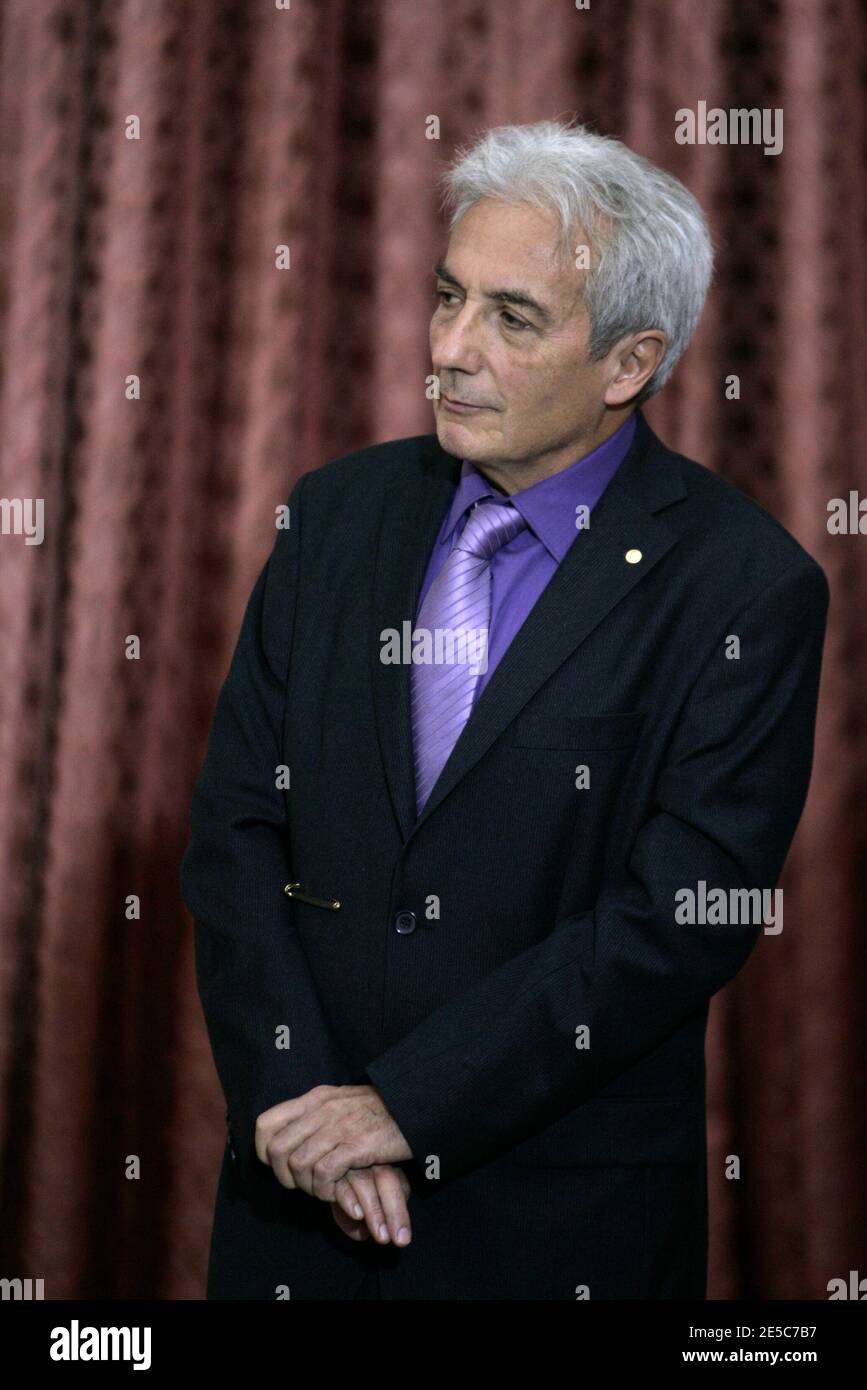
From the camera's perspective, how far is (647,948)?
136 centimetres

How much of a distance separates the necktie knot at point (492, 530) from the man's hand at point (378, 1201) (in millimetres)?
555

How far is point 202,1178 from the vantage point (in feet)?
7.39

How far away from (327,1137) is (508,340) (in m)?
0.71

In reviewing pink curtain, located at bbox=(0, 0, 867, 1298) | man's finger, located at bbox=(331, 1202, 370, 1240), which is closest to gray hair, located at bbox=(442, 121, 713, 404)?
pink curtain, located at bbox=(0, 0, 867, 1298)

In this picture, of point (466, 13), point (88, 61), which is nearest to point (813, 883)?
point (466, 13)

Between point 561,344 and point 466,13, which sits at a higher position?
point 466,13

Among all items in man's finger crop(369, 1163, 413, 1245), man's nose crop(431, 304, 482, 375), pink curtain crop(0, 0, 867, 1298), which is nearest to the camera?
man's finger crop(369, 1163, 413, 1245)

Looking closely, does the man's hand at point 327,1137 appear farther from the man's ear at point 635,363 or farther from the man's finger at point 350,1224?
the man's ear at point 635,363

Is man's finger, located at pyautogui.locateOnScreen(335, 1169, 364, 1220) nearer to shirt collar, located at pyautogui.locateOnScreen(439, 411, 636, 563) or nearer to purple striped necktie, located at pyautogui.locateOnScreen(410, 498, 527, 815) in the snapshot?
purple striped necktie, located at pyautogui.locateOnScreen(410, 498, 527, 815)

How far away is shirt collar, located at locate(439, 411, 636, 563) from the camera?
58.6 inches

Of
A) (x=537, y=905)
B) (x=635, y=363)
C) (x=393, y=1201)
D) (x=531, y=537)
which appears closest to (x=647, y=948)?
(x=537, y=905)

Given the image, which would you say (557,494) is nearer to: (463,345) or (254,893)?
(463,345)

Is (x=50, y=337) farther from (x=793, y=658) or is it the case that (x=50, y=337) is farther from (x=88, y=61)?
(x=793, y=658)

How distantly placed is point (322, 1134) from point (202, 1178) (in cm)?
98
